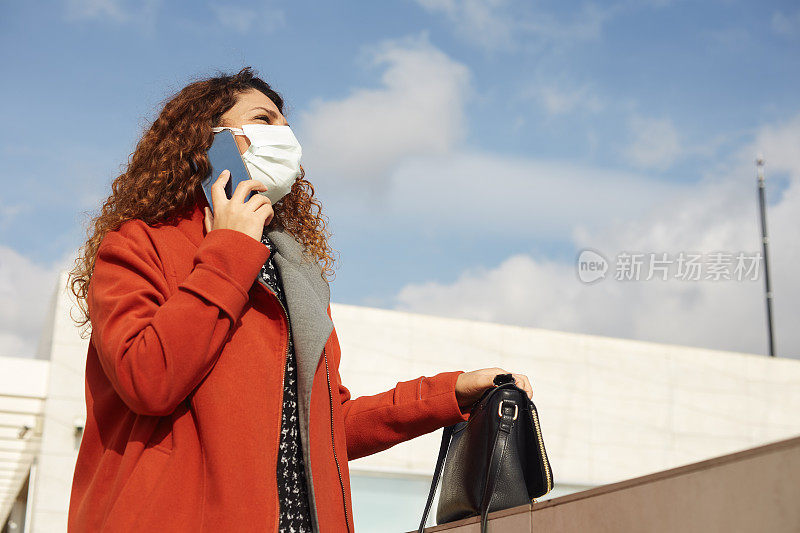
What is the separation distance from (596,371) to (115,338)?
1350cm

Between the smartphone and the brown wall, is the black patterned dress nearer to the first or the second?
the smartphone

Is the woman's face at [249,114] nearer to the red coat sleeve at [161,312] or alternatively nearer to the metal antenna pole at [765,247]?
the red coat sleeve at [161,312]

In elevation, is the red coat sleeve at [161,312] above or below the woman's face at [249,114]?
below

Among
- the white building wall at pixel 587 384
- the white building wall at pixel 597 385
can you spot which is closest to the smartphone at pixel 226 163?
the white building wall at pixel 587 384

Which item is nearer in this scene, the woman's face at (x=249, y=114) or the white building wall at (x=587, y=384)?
the woman's face at (x=249, y=114)

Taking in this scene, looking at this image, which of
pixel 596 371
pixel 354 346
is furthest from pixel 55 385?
pixel 596 371

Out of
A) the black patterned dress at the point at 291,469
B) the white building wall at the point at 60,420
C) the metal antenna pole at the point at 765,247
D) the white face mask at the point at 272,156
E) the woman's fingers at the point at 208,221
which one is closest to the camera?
the black patterned dress at the point at 291,469

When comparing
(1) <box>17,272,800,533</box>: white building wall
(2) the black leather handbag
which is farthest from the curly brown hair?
(1) <box>17,272,800,533</box>: white building wall

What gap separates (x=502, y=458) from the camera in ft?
5.70

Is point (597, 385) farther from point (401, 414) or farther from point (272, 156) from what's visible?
point (272, 156)

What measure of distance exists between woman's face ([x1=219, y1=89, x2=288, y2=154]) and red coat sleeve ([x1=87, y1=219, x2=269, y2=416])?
0.46 metres

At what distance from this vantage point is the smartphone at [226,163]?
6.20 feet

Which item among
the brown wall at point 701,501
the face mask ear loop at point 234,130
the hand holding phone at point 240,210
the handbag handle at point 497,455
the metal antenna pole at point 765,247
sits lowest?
the brown wall at point 701,501

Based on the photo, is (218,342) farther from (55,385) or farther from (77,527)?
(55,385)
